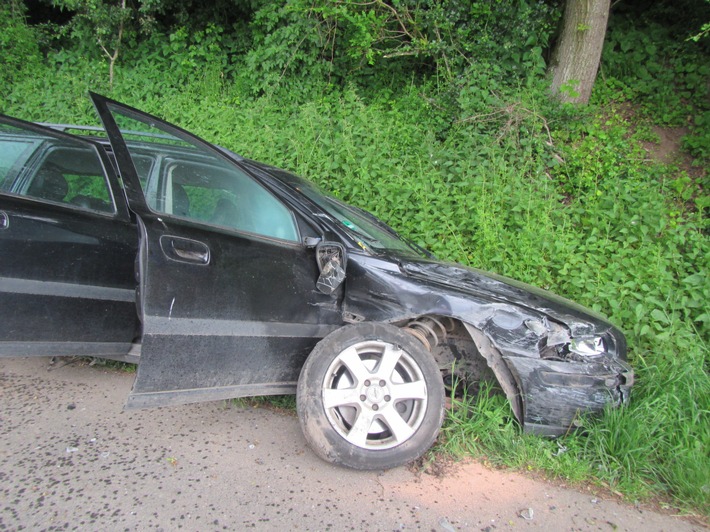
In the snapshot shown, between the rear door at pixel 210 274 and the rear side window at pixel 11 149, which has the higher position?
the rear side window at pixel 11 149

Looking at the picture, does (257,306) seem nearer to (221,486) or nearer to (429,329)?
(221,486)

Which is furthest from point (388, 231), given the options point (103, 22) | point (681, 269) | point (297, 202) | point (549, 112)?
point (103, 22)

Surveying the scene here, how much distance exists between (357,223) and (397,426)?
1446 mm

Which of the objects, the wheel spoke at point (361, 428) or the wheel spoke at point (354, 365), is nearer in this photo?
the wheel spoke at point (361, 428)

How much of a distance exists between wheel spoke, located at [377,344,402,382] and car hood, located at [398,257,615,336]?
466mm

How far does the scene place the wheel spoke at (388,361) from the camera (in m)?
2.73

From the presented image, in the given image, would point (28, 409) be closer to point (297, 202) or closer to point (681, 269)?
point (297, 202)

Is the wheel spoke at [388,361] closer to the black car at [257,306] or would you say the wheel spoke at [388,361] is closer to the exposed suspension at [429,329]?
the black car at [257,306]

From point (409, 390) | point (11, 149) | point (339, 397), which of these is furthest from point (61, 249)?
point (409, 390)

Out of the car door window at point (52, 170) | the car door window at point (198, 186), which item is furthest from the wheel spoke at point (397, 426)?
the car door window at point (52, 170)

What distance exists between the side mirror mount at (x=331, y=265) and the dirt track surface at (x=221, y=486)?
3.11 feet

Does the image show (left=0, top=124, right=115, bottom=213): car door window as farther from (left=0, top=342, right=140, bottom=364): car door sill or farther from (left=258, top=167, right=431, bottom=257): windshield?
(left=258, top=167, right=431, bottom=257): windshield

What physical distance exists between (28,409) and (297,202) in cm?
213

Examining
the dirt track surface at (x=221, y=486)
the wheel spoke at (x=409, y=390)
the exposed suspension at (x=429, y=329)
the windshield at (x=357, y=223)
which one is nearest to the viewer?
the dirt track surface at (x=221, y=486)
